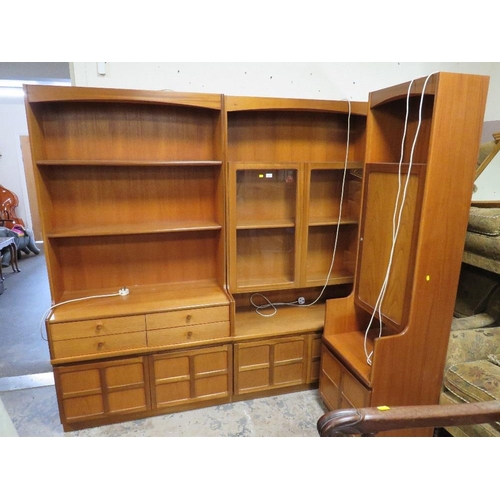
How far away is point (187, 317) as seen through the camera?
2.12m

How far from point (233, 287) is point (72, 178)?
1.17 m

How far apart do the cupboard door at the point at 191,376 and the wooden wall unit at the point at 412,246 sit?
654 mm

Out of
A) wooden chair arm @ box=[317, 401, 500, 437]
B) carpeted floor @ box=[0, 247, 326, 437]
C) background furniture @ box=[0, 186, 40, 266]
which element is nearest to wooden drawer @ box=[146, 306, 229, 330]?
carpeted floor @ box=[0, 247, 326, 437]

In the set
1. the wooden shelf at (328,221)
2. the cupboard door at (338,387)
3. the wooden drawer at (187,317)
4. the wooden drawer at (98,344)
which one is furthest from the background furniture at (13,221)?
the cupboard door at (338,387)

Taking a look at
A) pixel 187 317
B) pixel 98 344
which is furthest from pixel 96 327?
pixel 187 317

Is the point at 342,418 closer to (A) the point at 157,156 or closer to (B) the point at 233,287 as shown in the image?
(B) the point at 233,287

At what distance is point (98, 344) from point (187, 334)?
0.50 metres

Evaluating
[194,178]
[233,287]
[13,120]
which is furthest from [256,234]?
[13,120]

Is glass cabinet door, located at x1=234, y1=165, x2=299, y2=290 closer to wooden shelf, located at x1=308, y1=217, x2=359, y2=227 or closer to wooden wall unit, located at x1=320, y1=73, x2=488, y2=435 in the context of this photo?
wooden shelf, located at x1=308, y1=217, x2=359, y2=227

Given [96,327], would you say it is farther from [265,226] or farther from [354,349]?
[354,349]

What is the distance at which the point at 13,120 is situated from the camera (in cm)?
625

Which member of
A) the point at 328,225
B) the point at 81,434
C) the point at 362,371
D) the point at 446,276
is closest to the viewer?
the point at 446,276

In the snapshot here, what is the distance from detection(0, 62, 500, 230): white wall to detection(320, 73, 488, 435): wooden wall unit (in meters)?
0.72

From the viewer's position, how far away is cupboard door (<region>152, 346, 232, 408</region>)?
7.09 feet
